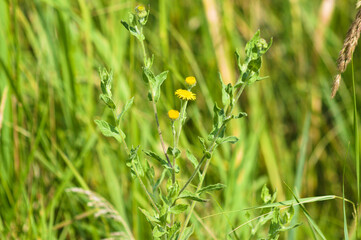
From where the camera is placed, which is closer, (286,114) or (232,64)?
(232,64)

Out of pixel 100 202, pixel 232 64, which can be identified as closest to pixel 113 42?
pixel 232 64

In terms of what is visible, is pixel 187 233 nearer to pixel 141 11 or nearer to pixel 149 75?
pixel 149 75

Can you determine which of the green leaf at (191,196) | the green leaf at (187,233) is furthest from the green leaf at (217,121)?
the green leaf at (187,233)

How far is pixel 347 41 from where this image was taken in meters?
0.86

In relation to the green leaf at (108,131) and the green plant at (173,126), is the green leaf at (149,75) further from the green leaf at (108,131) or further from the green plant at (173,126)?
the green leaf at (108,131)

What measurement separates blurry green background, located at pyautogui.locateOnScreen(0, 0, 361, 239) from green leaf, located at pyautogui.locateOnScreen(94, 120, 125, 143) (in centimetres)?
39

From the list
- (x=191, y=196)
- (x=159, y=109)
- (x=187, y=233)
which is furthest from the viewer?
(x=159, y=109)

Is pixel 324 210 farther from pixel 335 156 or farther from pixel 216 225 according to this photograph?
pixel 216 225

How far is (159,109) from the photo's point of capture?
1660 millimetres

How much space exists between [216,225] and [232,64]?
81cm

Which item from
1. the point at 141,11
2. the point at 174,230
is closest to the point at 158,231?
the point at 174,230

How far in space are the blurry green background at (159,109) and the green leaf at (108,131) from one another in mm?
390

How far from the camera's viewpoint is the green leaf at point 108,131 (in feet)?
2.94

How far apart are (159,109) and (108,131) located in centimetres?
76
